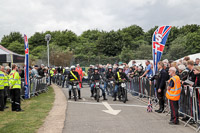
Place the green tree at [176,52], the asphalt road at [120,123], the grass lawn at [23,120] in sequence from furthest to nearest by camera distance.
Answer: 1. the green tree at [176,52]
2. the grass lawn at [23,120]
3. the asphalt road at [120,123]

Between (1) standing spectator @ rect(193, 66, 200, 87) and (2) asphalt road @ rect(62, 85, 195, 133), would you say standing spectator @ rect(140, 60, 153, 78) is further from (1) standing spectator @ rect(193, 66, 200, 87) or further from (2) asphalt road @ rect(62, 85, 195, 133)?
(1) standing spectator @ rect(193, 66, 200, 87)

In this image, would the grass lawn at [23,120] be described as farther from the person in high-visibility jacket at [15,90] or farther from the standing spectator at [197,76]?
the standing spectator at [197,76]

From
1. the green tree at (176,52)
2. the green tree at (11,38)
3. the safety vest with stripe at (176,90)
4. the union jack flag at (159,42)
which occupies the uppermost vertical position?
the green tree at (11,38)

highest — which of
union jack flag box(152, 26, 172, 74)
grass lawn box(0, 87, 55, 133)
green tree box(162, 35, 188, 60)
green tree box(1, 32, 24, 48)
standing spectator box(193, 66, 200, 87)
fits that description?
green tree box(1, 32, 24, 48)

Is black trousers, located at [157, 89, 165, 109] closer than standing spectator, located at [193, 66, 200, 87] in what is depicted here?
No

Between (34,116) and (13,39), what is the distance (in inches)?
3388

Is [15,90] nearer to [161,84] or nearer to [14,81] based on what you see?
[14,81]

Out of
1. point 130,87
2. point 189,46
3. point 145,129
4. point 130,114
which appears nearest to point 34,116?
point 130,114

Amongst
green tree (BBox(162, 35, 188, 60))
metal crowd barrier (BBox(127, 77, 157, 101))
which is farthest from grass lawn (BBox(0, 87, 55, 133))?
green tree (BBox(162, 35, 188, 60))

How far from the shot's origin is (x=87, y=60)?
1524 inches

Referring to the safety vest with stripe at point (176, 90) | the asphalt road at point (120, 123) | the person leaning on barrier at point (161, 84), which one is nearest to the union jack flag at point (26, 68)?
the asphalt road at point (120, 123)

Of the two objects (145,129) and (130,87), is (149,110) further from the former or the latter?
(130,87)

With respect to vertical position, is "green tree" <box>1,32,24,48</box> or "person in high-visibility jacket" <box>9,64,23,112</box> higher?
"green tree" <box>1,32,24,48</box>

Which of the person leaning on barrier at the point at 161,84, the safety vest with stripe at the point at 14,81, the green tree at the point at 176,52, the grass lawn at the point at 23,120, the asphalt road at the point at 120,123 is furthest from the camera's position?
the green tree at the point at 176,52
